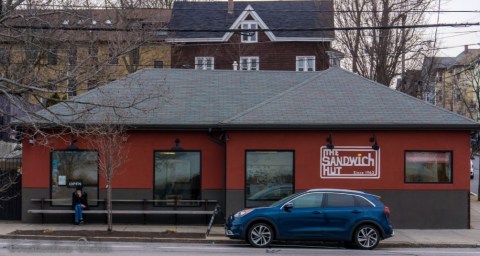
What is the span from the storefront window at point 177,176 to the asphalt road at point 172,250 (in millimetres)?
4455

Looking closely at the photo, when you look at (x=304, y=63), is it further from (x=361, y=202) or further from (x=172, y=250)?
(x=172, y=250)

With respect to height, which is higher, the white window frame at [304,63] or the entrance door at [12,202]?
the white window frame at [304,63]

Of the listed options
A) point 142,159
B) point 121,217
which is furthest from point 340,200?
point 121,217

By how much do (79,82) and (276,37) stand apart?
1631 inches

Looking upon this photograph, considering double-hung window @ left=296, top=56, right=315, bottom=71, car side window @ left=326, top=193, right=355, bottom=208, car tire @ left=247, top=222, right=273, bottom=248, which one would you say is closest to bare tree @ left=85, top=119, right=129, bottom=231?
car tire @ left=247, top=222, right=273, bottom=248

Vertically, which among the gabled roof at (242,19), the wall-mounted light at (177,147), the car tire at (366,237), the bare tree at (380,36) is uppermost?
the gabled roof at (242,19)

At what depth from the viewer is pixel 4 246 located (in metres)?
17.0

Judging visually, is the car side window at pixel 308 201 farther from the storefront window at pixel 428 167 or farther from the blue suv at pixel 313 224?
the storefront window at pixel 428 167

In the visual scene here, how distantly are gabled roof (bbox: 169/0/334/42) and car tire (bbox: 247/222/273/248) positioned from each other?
3135 cm

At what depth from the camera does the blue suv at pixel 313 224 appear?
17.9 m

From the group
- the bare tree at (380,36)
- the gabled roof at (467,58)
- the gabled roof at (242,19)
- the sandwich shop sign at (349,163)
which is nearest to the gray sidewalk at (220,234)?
the sandwich shop sign at (349,163)

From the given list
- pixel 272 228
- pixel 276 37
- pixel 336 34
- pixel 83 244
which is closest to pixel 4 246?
pixel 83 244

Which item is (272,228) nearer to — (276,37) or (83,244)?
(83,244)

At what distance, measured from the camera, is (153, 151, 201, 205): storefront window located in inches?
898
